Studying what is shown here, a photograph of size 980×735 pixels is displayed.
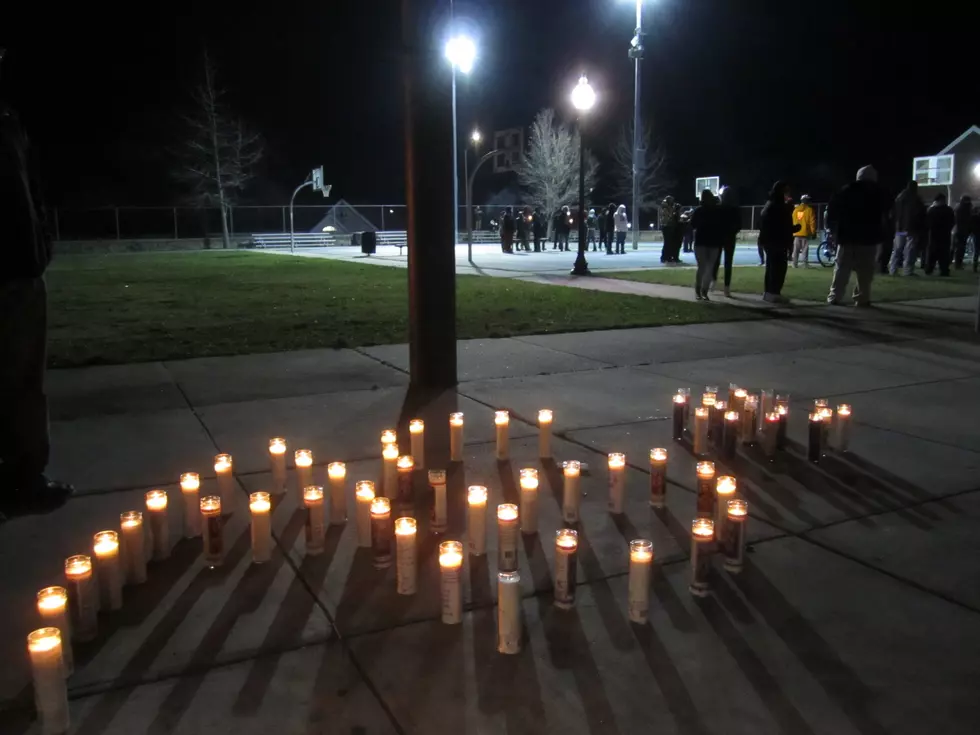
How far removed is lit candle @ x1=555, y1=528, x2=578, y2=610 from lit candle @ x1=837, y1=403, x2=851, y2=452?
114 inches

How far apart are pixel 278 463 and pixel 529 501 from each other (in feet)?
5.17

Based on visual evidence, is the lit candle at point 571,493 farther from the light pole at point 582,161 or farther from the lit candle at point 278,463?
the light pole at point 582,161

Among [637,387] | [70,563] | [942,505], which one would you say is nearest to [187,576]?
[70,563]

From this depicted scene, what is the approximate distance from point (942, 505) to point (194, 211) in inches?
1903

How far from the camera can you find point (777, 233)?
13.6 meters

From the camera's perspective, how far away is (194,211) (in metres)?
47.8

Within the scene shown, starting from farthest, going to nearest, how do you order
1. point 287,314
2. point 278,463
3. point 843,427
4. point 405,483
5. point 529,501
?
1. point 287,314
2. point 843,427
3. point 278,463
4. point 405,483
5. point 529,501

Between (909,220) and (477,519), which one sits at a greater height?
(909,220)

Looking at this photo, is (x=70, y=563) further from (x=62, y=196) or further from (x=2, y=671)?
(x=62, y=196)

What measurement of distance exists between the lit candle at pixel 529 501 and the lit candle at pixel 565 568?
0.70m

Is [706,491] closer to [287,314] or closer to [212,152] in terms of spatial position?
[287,314]

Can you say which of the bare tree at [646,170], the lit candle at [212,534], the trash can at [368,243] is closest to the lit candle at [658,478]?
the lit candle at [212,534]

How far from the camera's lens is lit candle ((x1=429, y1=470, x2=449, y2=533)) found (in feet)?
13.8

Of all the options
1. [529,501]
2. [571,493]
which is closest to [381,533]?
[529,501]
